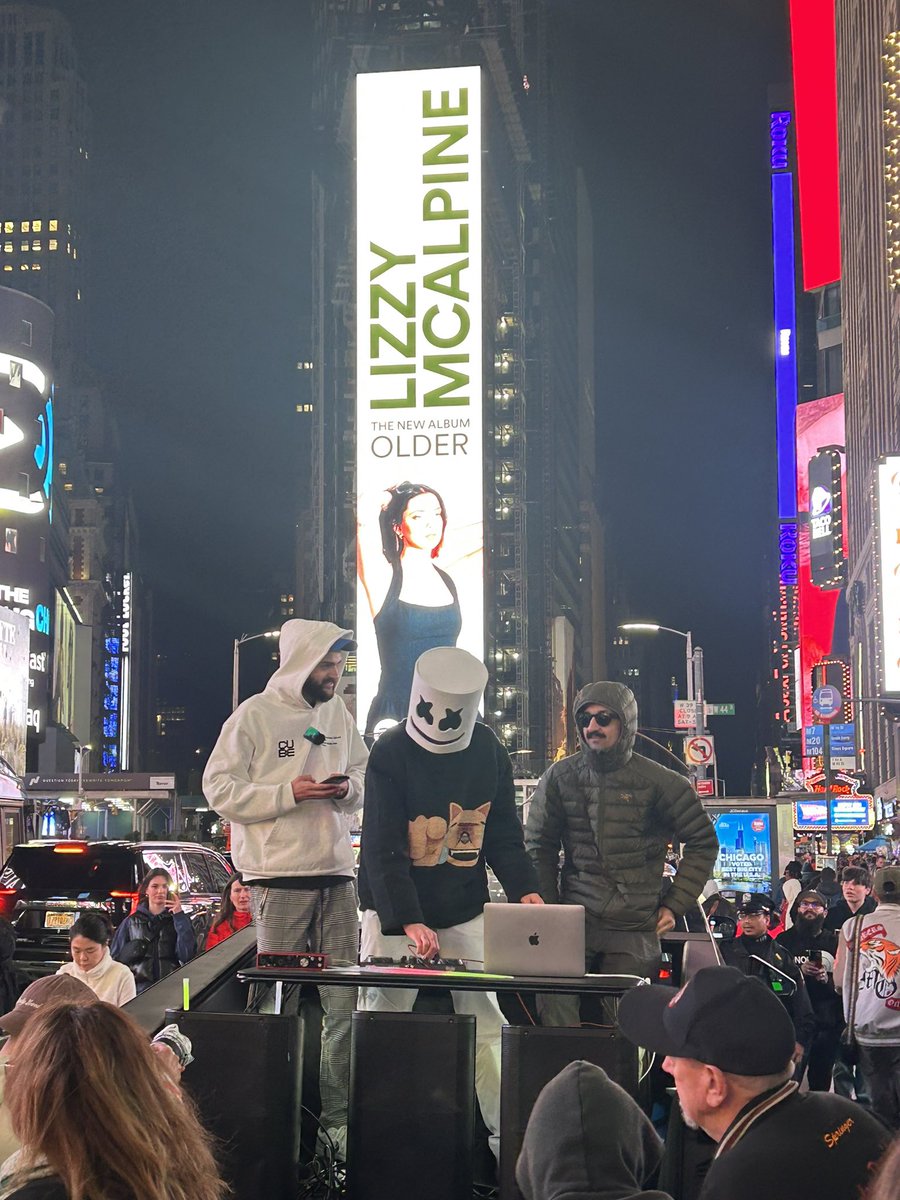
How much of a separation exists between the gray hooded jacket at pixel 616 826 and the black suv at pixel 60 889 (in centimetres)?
688

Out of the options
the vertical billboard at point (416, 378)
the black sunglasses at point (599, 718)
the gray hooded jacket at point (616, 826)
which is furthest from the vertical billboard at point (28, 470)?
the black sunglasses at point (599, 718)

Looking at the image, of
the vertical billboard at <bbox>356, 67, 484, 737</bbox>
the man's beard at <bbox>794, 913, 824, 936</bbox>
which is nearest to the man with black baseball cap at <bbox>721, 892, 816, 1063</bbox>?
the man's beard at <bbox>794, 913, 824, 936</bbox>

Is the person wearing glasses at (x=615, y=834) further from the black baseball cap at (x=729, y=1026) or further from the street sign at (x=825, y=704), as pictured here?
the street sign at (x=825, y=704)

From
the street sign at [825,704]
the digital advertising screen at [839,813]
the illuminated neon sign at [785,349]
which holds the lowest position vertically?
the digital advertising screen at [839,813]

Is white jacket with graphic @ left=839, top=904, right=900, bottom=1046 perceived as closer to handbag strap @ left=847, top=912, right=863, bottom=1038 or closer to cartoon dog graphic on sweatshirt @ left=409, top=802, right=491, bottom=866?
handbag strap @ left=847, top=912, right=863, bottom=1038

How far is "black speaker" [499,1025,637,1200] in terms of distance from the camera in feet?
18.3

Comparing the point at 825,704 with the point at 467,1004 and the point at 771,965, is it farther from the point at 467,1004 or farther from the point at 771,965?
the point at 467,1004

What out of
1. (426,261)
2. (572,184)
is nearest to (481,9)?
(426,261)

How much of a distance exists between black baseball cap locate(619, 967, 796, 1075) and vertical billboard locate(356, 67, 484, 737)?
44273 mm

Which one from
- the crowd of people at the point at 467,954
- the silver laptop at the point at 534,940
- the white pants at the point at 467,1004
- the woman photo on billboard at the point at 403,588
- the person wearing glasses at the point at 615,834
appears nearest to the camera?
the crowd of people at the point at 467,954

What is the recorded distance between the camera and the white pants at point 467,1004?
6562mm

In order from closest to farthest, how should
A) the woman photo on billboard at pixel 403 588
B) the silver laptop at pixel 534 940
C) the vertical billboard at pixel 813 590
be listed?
the silver laptop at pixel 534 940
the woman photo on billboard at pixel 403 588
the vertical billboard at pixel 813 590

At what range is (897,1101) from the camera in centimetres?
924

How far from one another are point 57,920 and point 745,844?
17.0 meters
